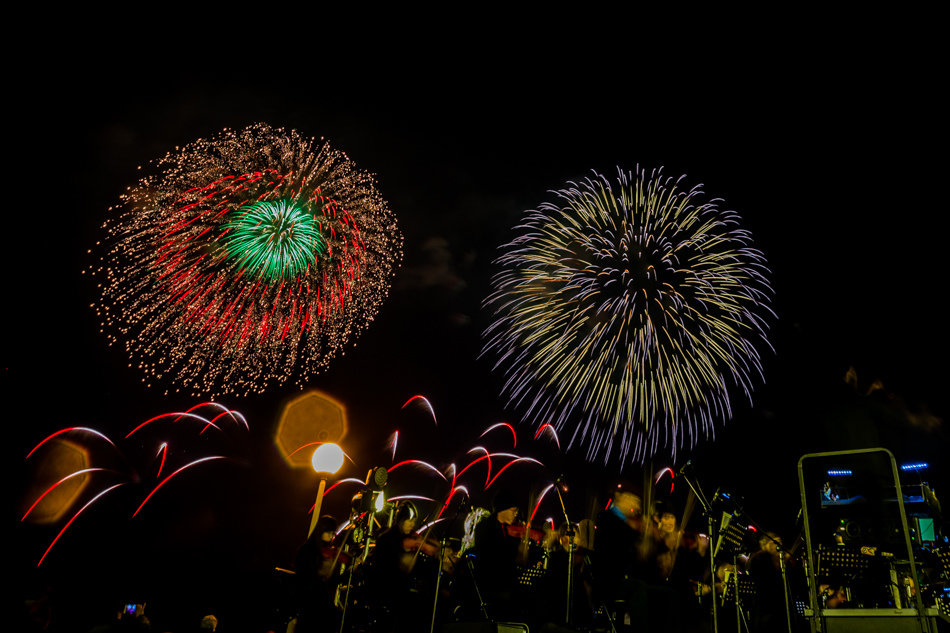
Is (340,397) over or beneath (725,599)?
over

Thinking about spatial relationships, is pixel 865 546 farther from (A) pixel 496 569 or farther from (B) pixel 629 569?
(A) pixel 496 569

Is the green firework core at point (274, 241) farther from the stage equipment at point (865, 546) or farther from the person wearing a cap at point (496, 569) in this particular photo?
the stage equipment at point (865, 546)

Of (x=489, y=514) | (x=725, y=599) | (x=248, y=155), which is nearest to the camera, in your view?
(x=489, y=514)

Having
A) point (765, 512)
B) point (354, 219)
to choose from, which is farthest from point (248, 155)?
point (765, 512)

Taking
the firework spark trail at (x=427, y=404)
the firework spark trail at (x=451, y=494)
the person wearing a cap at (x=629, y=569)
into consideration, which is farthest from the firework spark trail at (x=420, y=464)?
the person wearing a cap at (x=629, y=569)

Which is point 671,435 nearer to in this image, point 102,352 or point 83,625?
point 83,625

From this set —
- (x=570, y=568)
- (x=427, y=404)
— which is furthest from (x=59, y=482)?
(x=570, y=568)
